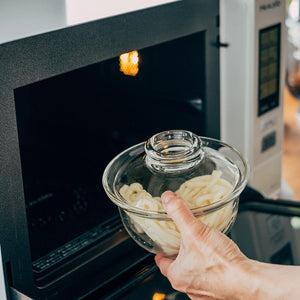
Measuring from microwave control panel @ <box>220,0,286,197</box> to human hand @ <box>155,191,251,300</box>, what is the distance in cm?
28

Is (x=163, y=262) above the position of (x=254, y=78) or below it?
below

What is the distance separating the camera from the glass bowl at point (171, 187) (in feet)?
1.73

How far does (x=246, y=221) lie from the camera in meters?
0.72

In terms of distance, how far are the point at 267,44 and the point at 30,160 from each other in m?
0.38

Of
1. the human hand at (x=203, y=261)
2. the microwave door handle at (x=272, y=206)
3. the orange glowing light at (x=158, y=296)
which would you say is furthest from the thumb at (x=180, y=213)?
the microwave door handle at (x=272, y=206)

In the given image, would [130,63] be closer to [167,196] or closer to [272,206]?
[167,196]

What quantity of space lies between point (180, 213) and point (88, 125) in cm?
24

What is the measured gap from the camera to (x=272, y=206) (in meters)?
0.74

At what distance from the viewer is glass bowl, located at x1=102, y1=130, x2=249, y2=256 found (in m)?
0.53

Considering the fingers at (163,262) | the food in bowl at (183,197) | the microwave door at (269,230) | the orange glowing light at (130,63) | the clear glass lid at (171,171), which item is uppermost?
the orange glowing light at (130,63)

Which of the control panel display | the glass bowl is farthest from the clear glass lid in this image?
the control panel display

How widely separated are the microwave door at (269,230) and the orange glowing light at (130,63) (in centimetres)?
25

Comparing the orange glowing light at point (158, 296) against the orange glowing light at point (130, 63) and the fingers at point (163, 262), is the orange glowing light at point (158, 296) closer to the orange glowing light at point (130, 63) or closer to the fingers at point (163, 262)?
the fingers at point (163, 262)

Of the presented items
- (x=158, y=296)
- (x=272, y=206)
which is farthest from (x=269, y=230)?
(x=158, y=296)
